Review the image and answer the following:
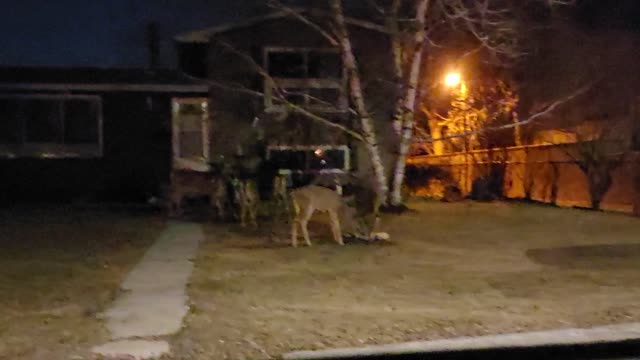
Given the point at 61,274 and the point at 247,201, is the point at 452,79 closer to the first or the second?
the point at 247,201

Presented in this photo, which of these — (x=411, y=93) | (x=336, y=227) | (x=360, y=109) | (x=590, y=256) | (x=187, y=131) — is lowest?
(x=590, y=256)

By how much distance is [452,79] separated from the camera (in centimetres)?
2520

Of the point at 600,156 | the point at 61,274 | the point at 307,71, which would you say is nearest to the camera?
the point at 61,274

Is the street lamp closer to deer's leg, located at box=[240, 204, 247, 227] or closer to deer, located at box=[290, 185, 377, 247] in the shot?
deer's leg, located at box=[240, 204, 247, 227]

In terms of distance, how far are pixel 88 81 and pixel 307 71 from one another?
6323mm

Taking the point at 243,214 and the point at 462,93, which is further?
the point at 462,93

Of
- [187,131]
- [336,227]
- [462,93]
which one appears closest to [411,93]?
[336,227]

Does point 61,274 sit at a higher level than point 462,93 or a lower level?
lower

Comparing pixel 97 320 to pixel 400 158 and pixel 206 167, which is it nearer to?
pixel 400 158

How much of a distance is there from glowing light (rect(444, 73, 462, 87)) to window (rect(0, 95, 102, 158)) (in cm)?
1019

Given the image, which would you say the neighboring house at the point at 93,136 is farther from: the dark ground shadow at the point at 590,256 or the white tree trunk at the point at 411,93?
the dark ground shadow at the point at 590,256

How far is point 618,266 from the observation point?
10938 millimetres

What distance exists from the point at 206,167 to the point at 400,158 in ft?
21.2

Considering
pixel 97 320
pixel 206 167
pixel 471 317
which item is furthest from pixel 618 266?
pixel 206 167
